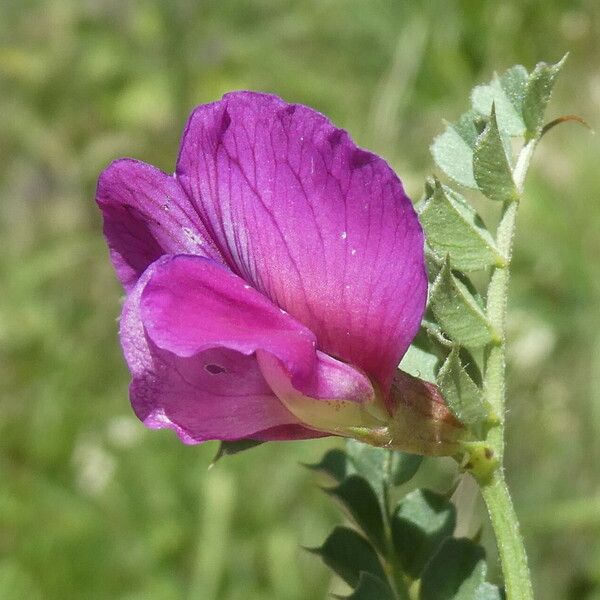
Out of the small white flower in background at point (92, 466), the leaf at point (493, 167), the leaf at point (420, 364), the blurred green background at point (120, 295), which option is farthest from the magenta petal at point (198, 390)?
the small white flower in background at point (92, 466)

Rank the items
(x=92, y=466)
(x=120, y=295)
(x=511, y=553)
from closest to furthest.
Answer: (x=511, y=553) < (x=92, y=466) < (x=120, y=295)

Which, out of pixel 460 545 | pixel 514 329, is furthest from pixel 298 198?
pixel 514 329

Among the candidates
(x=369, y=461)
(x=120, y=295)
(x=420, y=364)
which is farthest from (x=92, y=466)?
(x=420, y=364)

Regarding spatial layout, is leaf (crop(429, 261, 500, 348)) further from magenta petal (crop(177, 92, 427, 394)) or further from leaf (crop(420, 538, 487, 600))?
leaf (crop(420, 538, 487, 600))

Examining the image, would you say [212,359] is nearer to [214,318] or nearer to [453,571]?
[214,318]

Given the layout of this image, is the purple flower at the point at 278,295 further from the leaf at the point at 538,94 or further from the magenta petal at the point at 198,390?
the leaf at the point at 538,94

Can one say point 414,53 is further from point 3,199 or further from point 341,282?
point 341,282
